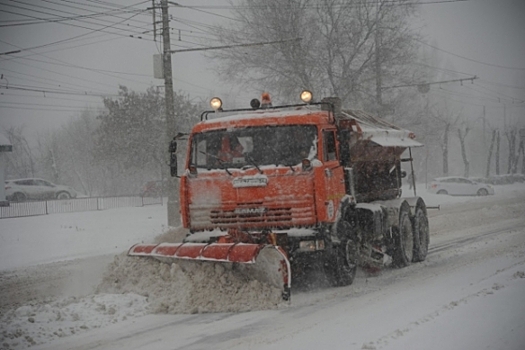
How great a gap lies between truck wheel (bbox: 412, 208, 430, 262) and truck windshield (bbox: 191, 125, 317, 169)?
16.6ft

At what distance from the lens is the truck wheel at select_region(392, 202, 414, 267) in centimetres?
1312

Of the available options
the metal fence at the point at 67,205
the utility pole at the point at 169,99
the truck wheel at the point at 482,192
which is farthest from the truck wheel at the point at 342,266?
the truck wheel at the point at 482,192

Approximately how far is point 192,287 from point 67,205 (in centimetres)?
2455

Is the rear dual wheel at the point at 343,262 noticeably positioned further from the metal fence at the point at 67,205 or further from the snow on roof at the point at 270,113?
the metal fence at the point at 67,205

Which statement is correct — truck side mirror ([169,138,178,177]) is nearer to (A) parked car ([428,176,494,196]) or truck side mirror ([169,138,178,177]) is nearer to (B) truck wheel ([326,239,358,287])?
(B) truck wheel ([326,239,358,287])

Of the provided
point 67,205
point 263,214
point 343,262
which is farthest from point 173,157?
point 67,205

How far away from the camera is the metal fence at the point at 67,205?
2887cm

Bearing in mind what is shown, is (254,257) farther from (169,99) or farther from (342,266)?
(169,99)

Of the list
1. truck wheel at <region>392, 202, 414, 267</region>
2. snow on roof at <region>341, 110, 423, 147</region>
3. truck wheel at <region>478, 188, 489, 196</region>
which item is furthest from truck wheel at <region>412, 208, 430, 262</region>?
truck wheel at <region>478, 188, 489, 196</region>

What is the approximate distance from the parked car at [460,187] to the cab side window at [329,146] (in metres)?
34.3

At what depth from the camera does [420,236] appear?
14.4 m

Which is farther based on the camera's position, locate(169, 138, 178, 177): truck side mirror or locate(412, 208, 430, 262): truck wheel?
locate(412, 208, 430, 262): truck wheel

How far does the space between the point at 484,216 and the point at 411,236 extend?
10.7 m

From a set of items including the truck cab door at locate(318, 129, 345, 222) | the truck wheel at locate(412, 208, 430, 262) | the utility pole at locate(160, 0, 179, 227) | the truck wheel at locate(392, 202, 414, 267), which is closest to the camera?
the truck cab door at locate(318, 129, 345, 222)
